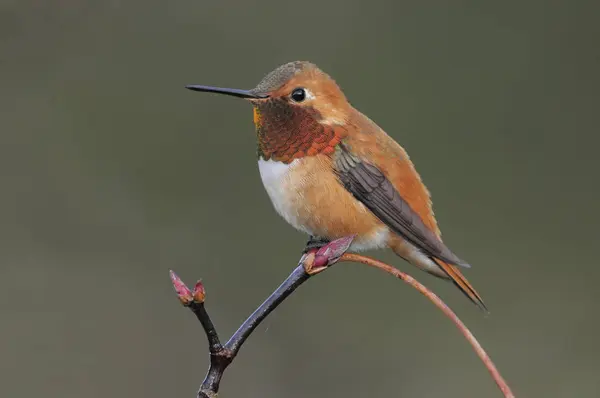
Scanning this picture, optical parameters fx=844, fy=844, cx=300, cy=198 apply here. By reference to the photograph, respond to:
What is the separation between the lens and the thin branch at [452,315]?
136cm

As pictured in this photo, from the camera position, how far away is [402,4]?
5434mm

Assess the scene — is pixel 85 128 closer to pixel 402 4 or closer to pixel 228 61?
pixel 228 61

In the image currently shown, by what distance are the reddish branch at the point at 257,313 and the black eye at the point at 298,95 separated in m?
0.60

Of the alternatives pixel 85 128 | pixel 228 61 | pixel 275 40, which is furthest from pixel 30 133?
pixel 275 40

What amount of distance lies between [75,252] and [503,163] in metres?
2.45

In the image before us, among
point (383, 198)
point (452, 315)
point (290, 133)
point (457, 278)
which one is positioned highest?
point (290, 133)

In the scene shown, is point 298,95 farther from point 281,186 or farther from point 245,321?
point 245,321

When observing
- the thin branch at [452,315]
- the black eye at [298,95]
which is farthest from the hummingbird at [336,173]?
the thin branch at [452,315]

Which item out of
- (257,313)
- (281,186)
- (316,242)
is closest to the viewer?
(257,313)

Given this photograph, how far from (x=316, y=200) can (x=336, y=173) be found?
0.09 m

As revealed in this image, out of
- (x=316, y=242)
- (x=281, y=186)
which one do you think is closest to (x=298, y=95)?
(x=281, y=186)

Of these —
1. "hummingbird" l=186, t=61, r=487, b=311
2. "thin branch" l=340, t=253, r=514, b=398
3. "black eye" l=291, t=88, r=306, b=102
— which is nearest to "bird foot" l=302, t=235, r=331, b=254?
"hummingbird" l=186, t=61, r=487, b=311

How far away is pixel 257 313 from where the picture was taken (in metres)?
1.40

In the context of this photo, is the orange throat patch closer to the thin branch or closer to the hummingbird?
the hummingbird
